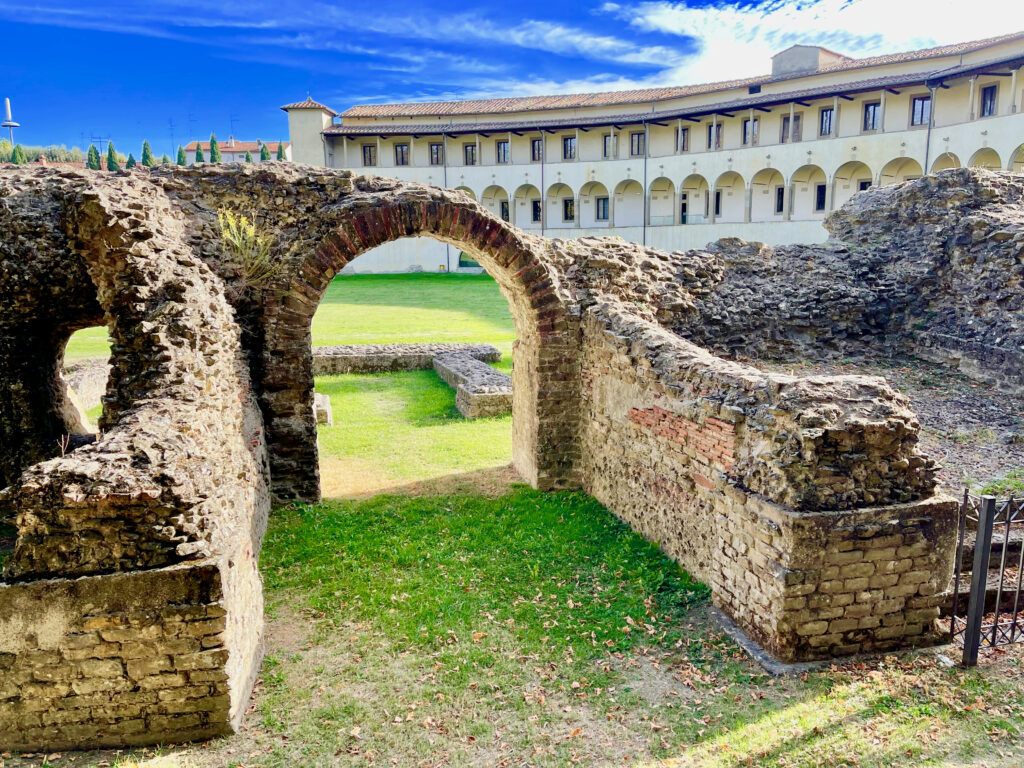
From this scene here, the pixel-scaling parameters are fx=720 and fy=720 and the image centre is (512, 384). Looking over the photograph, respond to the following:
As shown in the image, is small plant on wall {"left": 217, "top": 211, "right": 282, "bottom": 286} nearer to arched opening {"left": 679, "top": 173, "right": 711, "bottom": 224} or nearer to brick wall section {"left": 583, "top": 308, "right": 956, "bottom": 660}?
brick wall section {"left": 583, "top": 308, "right": 956, "bottom": 660}

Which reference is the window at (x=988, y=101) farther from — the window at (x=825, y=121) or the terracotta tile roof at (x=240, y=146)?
the terracotta tile roof at (x=240, y=146)

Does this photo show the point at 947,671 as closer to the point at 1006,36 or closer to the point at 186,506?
the point at 186,506

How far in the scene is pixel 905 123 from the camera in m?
30.8

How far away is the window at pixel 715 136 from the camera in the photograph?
35.7 metres

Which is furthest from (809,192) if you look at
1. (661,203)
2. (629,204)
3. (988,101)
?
(629,204)

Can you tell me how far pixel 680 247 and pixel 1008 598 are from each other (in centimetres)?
3310

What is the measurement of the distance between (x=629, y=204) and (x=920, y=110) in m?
15.2

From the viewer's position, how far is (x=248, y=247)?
7262 mm

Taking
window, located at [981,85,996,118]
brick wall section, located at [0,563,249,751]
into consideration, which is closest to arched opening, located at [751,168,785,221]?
window, located at [981,85,996,118]

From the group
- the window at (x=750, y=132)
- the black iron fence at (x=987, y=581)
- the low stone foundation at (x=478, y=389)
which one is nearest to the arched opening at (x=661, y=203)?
the window at (x=750, y=132)

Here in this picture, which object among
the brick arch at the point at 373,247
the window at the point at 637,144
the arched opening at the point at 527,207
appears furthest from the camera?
the arched opening at the point at 527,207

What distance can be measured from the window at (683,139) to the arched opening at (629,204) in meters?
3.85

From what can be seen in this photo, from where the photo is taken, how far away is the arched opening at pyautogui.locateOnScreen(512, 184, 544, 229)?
42500 mm

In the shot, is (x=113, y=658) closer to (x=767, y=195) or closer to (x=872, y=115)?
(x=872, y=115)
